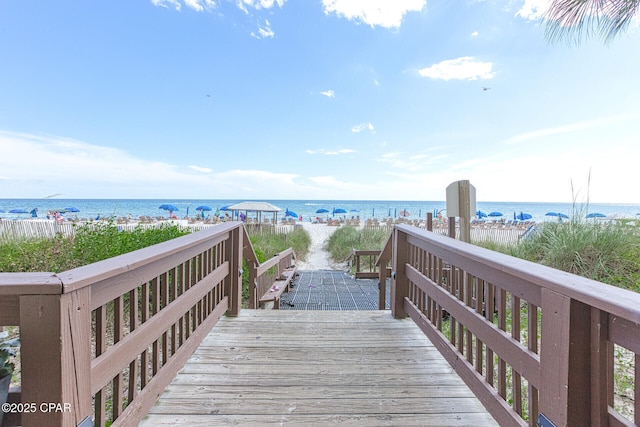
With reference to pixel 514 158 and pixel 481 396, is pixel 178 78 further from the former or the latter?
pixel 514 158

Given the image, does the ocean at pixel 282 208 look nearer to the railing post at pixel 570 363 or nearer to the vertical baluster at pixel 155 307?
the vertical baluster at pixel 155 307

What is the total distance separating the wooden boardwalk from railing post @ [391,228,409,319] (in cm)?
23

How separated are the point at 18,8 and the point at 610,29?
11952 mm

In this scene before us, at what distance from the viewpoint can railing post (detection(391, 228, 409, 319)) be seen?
2.93m

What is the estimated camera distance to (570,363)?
0.95 meters

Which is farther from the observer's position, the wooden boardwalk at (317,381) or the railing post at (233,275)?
the railing post at (233,275)

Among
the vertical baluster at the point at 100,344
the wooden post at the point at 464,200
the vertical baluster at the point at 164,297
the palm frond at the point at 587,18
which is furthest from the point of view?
the palm frond at the point at 587,18

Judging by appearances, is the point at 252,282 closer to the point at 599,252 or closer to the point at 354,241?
the point at 599,252

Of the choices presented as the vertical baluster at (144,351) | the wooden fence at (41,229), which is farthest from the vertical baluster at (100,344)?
the wooden fence at (41,229)

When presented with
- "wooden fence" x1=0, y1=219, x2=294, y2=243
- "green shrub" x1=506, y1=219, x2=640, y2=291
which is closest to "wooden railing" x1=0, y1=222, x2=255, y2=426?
"wooden fence" x1=0, y1=219, x2=294, y2=243

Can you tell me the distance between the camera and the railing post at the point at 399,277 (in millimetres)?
2928

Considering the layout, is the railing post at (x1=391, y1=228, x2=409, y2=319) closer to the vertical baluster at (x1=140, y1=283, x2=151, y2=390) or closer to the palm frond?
the vertical baluster at (x1=140, y1=283, x2=151, y2=390)

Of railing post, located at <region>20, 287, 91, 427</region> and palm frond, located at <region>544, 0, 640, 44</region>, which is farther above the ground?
palm frond, located at <region>544, 0, 640, 44</region>

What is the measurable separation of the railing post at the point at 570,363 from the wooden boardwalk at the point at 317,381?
0.72 metres
